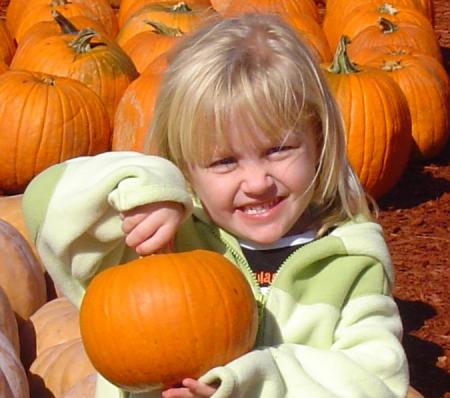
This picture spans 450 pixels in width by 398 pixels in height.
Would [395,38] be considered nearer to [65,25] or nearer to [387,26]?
[387,26]

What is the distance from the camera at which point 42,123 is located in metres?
5.62

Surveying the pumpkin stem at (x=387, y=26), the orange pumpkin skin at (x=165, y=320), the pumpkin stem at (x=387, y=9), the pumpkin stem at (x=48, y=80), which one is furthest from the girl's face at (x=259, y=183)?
the pumpkin stem at (x=387, y=9)

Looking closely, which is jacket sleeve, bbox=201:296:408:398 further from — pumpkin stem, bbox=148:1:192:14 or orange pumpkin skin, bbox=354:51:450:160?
pumpkin stem, bbox=148:1:192:14

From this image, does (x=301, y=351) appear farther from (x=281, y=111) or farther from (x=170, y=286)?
(x=281, y=111)

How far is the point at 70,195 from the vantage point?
2512 mm

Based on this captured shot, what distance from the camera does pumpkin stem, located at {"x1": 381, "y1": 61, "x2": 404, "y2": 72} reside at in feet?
20.3

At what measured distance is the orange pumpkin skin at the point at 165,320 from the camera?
7.67 feet

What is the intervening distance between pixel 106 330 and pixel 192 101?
53 cm

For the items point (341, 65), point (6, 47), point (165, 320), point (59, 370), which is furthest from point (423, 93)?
point (165, 320)

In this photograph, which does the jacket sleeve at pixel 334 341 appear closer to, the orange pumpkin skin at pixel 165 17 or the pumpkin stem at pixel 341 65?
the pumpkin stem at pixel 341 65

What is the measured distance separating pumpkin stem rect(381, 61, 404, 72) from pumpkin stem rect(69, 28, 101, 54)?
1.57 m

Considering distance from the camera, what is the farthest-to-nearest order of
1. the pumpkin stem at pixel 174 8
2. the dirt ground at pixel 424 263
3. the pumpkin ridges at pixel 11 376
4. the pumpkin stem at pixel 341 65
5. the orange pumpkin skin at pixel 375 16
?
the orange pumpkin skin at pixel 375 16 → the pumpkin stem at pixel 174 8 → the pumpkin stem at pixel 341 65 → the dirt ground at pixel 424 263 → the pumpkin ridges at pixel 11 376

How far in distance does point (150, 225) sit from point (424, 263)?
3109 millimetres

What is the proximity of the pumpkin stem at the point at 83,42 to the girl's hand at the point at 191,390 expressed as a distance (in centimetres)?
408
